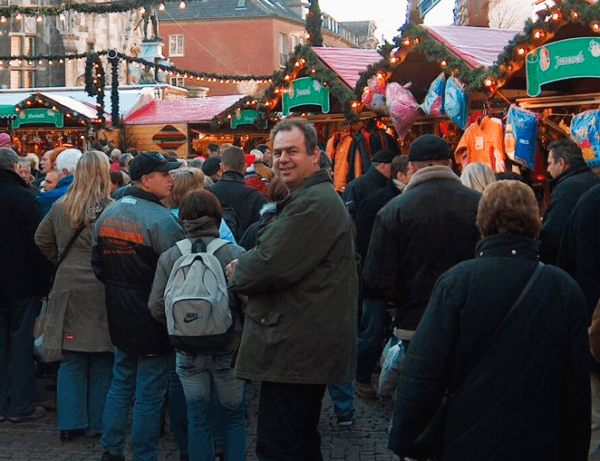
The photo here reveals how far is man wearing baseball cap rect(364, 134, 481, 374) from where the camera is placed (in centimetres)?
571

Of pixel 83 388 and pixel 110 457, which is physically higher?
pixel 83 388

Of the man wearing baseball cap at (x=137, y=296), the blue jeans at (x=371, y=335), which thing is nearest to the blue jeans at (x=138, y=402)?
the man wearing baseball cap at (x=137, y=296)

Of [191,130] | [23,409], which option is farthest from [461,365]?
[191,130]

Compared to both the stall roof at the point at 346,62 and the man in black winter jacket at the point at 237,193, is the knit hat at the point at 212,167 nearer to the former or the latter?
the man in black winter jacket at the point at 237,193

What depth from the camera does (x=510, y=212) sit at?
12.4 ft

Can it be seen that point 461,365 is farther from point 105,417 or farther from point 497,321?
point 105,417

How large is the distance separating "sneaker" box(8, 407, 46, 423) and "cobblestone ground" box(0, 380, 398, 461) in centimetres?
4

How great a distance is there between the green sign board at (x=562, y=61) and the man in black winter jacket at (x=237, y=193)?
2881mm

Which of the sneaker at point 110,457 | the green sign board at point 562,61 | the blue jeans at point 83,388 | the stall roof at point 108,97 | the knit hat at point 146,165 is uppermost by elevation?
the green sign board at point 562,61

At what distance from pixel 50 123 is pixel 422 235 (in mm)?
18465

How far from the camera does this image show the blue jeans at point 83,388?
6.78m

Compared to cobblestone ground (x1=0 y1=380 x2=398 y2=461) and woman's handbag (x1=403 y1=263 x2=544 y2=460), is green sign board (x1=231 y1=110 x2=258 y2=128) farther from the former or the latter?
woman's handbag (x1=403 y1=263 x2=544 y2=460)

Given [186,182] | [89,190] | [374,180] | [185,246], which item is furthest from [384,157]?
[185,246]

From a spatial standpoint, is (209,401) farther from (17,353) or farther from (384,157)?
(384,157)
